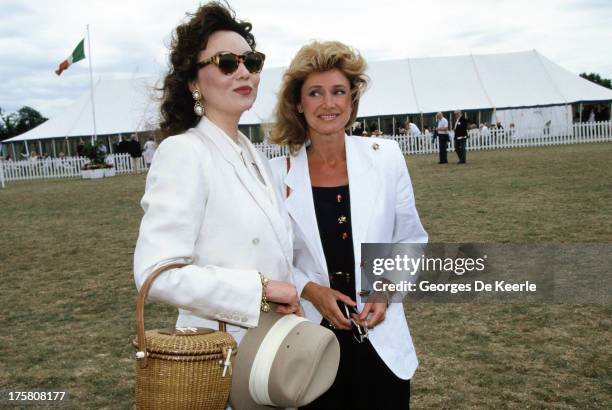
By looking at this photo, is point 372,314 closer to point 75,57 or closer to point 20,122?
point 75,57

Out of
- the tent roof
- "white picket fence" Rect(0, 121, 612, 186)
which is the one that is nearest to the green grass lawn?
"white picket fence" Rect(0, 121, 612, 186)

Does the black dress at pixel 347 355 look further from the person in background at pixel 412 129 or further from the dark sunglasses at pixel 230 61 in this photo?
the person in background at pixel 412 129

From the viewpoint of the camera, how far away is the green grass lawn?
4008 mm

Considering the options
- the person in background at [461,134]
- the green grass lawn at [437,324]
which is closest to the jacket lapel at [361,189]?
the green grass lawn at [437,324]

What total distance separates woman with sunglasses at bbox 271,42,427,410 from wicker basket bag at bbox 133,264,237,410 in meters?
Answer: 0.89

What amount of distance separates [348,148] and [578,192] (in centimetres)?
1034

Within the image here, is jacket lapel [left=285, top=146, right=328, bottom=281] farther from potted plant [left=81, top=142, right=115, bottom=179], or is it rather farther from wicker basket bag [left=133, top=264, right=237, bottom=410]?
potted plant [left=81, top=142, right=115, bottom=179]

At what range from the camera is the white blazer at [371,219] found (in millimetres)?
2445

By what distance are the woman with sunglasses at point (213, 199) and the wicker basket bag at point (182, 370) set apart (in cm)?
13

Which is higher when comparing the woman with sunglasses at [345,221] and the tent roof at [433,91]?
the tent roof at [433,91]

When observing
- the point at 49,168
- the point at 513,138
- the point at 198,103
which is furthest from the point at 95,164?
the point at 198,103

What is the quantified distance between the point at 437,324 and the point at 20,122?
10764 centimetres

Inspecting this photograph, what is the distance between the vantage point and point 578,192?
38.5 feet

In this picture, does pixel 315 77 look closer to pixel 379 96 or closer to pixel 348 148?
pixel 348 148
